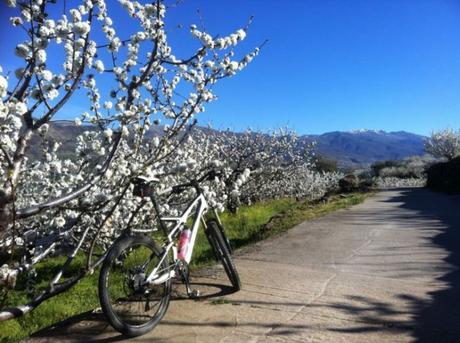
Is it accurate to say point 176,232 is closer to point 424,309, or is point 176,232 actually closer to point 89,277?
point 424,309

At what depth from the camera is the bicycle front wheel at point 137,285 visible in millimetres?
3350

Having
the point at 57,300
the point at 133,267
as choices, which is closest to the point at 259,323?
the point at 133,267

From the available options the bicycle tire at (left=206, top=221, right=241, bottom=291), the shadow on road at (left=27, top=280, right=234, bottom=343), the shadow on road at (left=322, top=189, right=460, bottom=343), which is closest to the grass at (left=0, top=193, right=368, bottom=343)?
the bicycle tire at (left=206, top=221, right=241, bottom=291)

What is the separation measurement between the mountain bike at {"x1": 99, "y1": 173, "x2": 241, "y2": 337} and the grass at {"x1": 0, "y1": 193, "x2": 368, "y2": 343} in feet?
2.28

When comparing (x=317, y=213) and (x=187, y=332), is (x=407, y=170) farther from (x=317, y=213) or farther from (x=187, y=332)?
(x=187, y=332)

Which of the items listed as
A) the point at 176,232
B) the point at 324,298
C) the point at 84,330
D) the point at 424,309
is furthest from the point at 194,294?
the point at 424,309

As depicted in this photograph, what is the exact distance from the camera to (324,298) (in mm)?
4402

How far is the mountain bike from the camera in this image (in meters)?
3.31

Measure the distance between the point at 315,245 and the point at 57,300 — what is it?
3.78 metres

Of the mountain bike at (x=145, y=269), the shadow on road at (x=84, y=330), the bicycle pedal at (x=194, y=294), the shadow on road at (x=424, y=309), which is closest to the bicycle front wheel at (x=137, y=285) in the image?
the mountain bike at (x=145, y=269)

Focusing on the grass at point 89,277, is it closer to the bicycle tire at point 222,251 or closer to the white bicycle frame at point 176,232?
the bicycle tire at point 222,251

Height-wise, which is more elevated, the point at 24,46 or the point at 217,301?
the point at 24,46

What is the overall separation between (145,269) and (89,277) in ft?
13.9

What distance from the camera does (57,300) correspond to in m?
6.13
